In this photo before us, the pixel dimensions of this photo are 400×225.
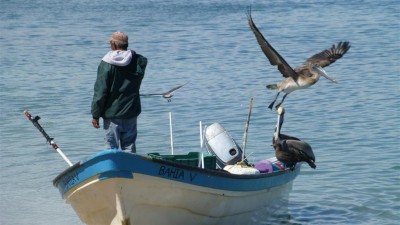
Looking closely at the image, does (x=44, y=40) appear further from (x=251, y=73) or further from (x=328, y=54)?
(x=328, y=54)

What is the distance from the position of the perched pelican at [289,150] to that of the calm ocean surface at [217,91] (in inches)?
39.7

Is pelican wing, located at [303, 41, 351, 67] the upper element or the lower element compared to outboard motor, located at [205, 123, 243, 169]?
upper

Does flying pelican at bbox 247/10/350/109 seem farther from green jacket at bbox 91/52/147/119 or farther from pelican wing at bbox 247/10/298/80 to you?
green jacket at bbox 91/52/147/119

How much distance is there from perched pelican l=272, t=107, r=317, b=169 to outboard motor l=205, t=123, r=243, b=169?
69cm

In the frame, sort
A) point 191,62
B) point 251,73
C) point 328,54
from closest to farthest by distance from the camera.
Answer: point 328,54 → point 251,73 → point 191,62

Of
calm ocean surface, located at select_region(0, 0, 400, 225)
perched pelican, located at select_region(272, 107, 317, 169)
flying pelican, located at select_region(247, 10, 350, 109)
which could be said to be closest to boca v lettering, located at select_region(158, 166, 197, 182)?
perched pelican, located at select_region(272, 107, 317, 169)

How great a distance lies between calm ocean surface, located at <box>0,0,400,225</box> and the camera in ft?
44.4

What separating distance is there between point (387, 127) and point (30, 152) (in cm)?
645

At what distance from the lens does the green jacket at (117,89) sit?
977 cm

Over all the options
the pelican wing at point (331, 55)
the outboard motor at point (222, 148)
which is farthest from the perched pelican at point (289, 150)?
the pelican wing at point (331, 55)

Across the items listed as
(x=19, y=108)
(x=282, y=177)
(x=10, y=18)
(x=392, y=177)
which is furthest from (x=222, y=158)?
(x=10, y=18)

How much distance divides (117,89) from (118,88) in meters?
0.01

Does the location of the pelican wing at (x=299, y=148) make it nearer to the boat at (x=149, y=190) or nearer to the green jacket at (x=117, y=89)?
the boat at (x=149, y=190)

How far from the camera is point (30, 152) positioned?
1592 cm
